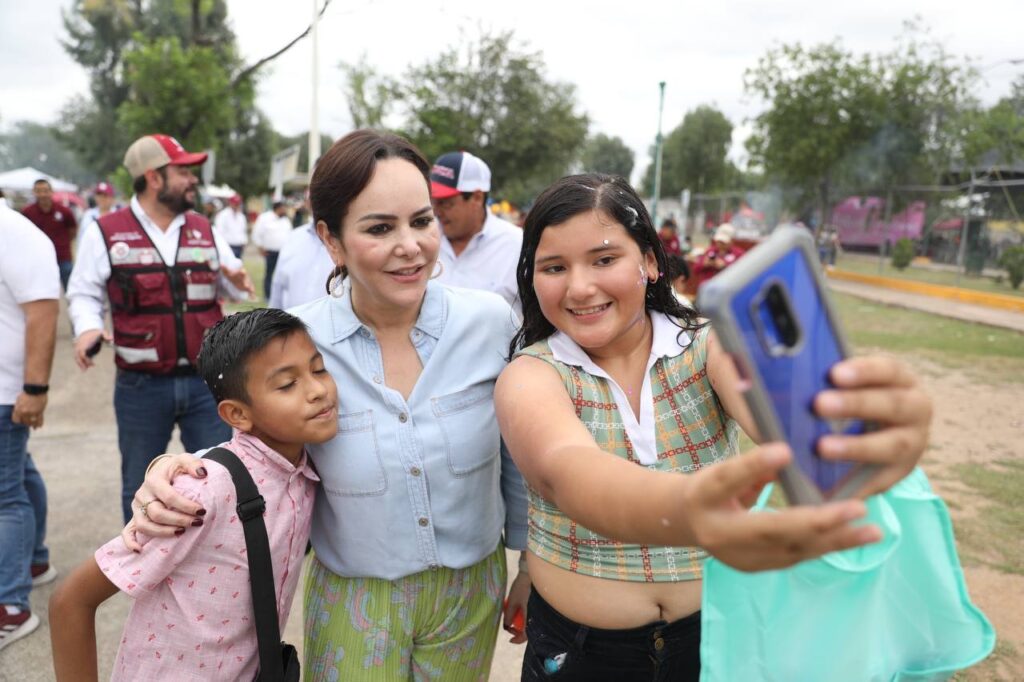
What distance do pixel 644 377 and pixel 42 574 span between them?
3.44m

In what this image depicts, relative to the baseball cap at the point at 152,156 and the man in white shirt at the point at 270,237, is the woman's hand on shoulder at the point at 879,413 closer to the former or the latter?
the baseball cap at the point at 152,156

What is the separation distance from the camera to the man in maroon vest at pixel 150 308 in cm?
329

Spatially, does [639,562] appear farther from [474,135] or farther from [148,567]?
[474,135]

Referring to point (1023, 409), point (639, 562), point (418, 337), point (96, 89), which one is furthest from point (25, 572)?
point (96, 89)

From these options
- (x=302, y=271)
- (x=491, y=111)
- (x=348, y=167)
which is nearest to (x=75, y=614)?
(x=348, y=167)

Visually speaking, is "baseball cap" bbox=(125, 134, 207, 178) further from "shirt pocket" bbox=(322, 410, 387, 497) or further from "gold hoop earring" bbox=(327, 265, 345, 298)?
"shirt pocket" bbox=(322, 410, 387, 497)

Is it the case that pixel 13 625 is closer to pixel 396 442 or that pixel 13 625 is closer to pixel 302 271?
pixel 302 271

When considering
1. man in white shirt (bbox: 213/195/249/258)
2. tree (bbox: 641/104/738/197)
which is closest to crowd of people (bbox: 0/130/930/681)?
man in white shirt (bbox: 213/195/249/258)

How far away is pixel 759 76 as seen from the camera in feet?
75.6

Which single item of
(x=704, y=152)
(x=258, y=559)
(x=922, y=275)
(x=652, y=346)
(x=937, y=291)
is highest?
(x=704, y=152)

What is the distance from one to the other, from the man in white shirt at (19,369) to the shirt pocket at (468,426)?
2077 mm

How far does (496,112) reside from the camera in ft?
93.6

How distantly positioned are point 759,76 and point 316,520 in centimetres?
2449

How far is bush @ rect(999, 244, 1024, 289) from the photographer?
49.3 ft
